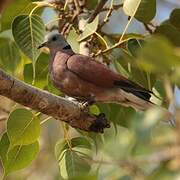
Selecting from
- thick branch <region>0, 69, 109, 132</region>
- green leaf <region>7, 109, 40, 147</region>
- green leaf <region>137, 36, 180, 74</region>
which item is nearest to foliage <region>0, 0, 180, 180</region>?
green leaf <region>7, 109, 40, 147</region>

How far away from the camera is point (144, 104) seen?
289 centimetres

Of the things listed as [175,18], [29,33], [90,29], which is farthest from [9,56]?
[175,18]

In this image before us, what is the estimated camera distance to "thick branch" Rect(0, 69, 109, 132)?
2.33m

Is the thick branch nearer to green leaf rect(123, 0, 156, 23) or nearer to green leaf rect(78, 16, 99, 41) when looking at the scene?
green leaf rect(78, 16, 99, 41)

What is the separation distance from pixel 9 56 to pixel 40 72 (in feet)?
0.62

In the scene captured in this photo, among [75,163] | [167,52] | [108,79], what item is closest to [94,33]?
[108,79]

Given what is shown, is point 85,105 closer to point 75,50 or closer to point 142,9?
point 75,50

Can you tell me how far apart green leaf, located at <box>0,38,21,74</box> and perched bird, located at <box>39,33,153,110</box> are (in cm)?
19

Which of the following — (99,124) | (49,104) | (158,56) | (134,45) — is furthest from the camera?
(99,124)

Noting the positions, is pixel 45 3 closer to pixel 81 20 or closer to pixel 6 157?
pixel 81 20

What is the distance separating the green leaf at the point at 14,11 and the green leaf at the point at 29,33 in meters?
0.16

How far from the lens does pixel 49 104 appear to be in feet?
8.14

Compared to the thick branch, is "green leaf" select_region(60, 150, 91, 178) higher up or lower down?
lower down

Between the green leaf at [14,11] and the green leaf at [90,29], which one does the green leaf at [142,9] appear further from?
the green leaf at [14,11]
